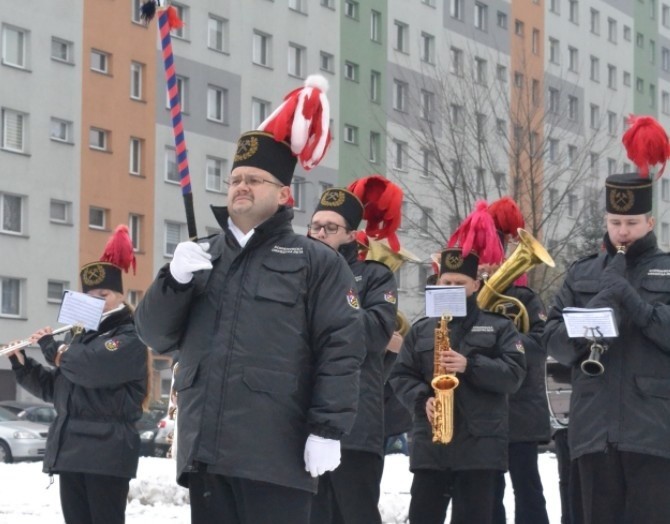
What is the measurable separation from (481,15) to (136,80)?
1862cm

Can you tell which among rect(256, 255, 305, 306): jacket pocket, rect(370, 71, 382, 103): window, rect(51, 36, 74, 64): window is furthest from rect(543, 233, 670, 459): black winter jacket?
rect(370, 71, 382, 103): window

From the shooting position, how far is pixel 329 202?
863 centimetres

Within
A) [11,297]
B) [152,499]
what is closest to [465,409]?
[152,499]

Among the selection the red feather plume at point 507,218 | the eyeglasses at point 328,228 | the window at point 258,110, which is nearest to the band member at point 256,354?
the eyeglasses at point 328,228

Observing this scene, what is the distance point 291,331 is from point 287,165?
764 mm

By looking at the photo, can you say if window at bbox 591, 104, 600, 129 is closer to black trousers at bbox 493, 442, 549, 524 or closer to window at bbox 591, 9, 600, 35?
window at bbox 591, 9, 600, 35

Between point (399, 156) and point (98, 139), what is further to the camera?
point (399, 156)

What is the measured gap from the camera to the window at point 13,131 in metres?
42.4

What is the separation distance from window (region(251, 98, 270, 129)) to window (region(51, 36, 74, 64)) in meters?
8.74

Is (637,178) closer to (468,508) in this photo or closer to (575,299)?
(575,299)

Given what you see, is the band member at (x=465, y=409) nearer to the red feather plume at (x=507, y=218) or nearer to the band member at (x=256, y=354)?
the red feather plume at (x=507, y=218)

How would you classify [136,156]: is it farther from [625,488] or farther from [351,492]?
[625,488]

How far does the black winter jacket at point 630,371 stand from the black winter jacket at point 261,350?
175 cm

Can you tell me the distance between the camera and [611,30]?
7244cm
